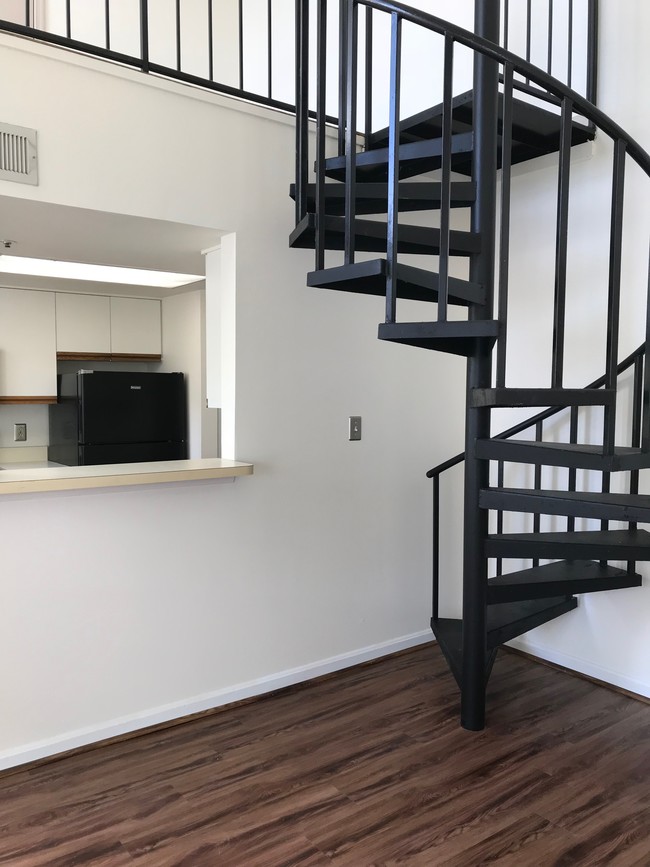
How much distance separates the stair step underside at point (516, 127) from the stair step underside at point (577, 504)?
4.08ft

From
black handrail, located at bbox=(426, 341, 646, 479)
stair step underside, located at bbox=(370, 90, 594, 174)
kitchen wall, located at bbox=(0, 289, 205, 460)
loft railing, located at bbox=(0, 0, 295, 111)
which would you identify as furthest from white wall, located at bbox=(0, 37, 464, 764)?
loft railing, located at bbox=(0, 0, 295, 111)

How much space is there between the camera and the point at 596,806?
216cm

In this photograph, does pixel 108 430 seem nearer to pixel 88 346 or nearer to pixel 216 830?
pixel 88 346

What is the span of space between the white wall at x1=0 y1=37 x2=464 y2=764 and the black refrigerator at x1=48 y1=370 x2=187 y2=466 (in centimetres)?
191

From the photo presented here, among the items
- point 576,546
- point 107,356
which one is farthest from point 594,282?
point 107,356

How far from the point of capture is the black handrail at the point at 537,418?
2729mm

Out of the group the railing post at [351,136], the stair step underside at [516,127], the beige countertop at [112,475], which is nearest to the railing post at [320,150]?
the railing post at [351,136]

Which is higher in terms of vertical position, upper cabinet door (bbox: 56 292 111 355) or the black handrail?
upper cabinet door (bbox: 56 292 111 355)

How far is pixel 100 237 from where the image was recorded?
8.96 ft

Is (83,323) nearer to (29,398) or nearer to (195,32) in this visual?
(29,398)

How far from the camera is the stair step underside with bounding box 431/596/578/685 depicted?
2.76m

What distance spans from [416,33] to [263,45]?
1207mm

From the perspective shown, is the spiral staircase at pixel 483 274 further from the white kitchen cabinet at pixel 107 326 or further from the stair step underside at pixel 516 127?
the white kitchen cabinet at pixel 107 326

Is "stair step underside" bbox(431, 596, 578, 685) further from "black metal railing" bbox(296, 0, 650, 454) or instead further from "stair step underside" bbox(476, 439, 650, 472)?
"black metal railing" bbox(296, 0, 650, 454)
